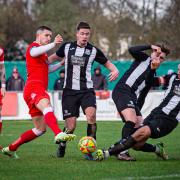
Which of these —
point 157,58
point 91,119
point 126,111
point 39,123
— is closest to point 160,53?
point 157,58

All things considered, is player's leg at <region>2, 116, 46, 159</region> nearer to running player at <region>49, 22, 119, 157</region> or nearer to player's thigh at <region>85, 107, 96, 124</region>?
running player at <region>49, 22, 119, 157</region>

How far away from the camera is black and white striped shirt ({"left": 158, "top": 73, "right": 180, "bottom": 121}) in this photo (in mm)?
11148

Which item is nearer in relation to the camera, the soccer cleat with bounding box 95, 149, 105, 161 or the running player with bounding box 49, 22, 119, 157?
the soccer cleat with bounding box 95, 149, 105, 161

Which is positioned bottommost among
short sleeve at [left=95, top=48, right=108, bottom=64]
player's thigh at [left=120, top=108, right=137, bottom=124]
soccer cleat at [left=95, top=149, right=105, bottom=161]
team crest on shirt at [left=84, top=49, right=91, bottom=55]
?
soccer cleat at [left=95, top=149, right=105, bottom=161]

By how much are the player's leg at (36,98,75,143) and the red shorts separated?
116mm

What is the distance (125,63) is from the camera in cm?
3111

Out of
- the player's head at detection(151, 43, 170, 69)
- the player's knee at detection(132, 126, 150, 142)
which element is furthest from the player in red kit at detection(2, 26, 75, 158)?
the player's head at detection(151, 43, 170, 69)

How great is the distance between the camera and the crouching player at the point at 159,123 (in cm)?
1095

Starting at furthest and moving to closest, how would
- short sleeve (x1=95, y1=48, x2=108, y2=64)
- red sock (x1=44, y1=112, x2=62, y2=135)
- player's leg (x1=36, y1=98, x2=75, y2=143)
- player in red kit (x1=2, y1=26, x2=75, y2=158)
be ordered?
short sleeve (x1=95, y1=48, x2=108, y2=64) → player in red kit (x1=2, y1=26, x2=75, y2=158) → red sock (x1=44, y1=112, x2=62, y2=135) → player's leg (x1=36, y1=98, x2=75, y2=143)

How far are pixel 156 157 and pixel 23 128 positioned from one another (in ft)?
27.4

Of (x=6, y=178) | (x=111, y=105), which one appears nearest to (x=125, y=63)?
(x=111, y=105)

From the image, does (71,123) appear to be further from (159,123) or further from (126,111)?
(159,123)

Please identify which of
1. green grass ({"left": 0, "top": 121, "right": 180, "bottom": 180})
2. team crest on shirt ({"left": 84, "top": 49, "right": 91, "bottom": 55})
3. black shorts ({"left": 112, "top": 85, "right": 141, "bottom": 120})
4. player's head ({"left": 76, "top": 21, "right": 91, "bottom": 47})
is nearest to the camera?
green grass ({"left": 0, "top": 121, "right": 180, "bottom": 180})

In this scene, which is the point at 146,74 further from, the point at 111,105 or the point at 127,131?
the point at 111,105
